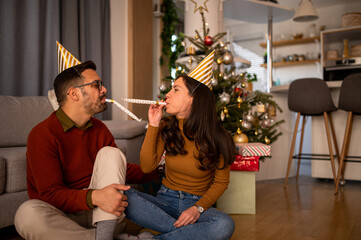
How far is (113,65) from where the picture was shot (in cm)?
377

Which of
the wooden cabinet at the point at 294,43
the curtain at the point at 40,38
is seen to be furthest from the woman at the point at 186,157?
the wooden cabinet at the point at 294,43

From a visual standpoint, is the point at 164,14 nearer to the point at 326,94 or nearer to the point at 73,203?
the point at 326,94

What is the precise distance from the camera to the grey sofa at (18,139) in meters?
1.52

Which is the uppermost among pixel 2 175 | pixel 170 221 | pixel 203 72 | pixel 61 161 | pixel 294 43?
pixel 294 43

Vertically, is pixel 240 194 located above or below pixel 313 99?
below

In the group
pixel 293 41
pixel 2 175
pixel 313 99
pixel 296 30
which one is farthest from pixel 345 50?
pixel 2 175

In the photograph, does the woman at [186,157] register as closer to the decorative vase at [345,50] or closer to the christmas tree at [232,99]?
the christmas tree at [232,99]

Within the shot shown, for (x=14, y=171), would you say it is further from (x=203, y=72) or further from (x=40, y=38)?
(x=40, y=38)

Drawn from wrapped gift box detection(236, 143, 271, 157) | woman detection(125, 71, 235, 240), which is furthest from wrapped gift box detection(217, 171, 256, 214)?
woman detection(125, 71, 235, 240)

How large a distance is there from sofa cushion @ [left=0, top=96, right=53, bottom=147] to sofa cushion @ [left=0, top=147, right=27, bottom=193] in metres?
0.44

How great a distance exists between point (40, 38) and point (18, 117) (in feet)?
3.21

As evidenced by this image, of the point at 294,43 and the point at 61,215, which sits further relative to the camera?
the point at 294,43

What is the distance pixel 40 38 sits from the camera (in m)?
2.75

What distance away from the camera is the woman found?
1.26 metres
